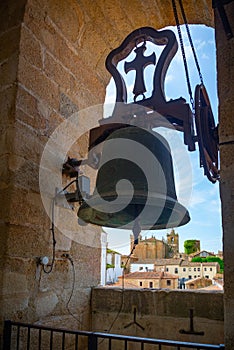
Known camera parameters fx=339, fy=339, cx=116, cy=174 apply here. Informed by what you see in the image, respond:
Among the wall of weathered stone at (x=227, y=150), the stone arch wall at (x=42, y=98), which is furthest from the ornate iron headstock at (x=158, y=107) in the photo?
the stone arch wall at (x=42, y=98)

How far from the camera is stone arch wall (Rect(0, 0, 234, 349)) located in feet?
5.80

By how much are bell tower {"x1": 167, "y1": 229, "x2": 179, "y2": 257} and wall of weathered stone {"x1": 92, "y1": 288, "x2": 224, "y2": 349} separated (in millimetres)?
439

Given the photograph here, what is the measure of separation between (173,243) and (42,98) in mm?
1325

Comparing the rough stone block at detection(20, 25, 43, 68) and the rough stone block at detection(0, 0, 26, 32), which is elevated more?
the rough stone block at detection(0, 0, 26, 32)

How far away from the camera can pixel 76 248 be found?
2.20 metres

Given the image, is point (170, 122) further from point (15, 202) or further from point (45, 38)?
point (45, 38)

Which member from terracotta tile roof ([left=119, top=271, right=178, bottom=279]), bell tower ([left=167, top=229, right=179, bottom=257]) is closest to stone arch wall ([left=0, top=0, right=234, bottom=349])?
terracotta tile roof ([left=119, top=271, right=178, bottom=279])

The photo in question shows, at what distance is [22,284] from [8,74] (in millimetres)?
1161

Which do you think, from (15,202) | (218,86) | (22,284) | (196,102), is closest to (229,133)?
(218,86)

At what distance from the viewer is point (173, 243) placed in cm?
241

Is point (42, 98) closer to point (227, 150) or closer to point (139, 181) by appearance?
point (139, 181)

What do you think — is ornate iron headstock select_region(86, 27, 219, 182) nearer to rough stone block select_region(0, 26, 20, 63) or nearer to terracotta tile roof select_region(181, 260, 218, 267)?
rough stone block select_region(0, 26, 20, 63)

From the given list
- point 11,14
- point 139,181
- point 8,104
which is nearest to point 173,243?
point 139,181

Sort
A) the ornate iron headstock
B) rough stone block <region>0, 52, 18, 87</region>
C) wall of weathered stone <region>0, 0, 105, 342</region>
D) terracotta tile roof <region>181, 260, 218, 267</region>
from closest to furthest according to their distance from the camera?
the ornate iron headstock < wall of weathered stone <region>0, 0, 105, 342</region> < rough stone block <region>0, 52, 18, 87</region> < terracotta tile roof <region>181, 260, 218, 267</region>
